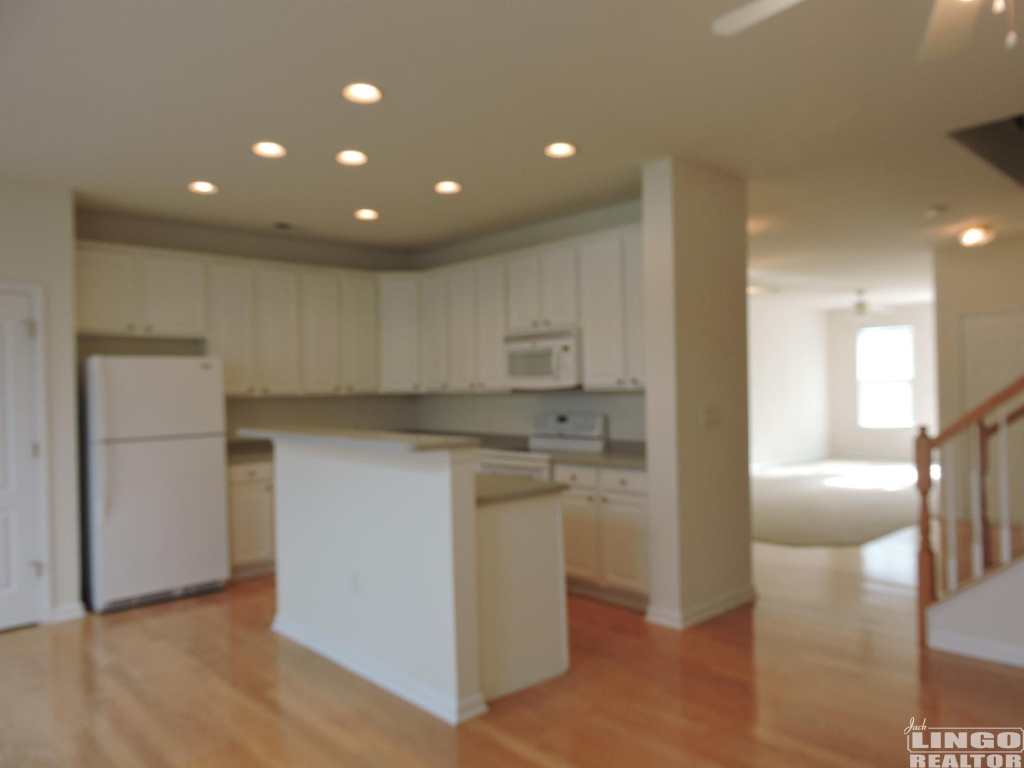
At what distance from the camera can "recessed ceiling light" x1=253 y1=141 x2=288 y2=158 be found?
12.0 feet

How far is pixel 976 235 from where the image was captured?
20.1 feet

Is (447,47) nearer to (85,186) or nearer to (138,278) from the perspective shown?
(85,186)

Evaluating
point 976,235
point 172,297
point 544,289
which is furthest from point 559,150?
point 976,235

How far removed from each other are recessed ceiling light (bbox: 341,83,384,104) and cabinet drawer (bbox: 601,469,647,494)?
2.44m

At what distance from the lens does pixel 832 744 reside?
8.66ft

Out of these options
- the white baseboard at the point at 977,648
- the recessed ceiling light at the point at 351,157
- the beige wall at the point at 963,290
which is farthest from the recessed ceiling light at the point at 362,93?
the beige wall at the point at 963,290

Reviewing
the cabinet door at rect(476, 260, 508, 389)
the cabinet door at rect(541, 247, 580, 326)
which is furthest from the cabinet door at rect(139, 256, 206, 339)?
the cabinet door at rect(541, 247, 580, 326)

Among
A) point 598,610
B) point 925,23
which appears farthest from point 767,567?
point 925,23

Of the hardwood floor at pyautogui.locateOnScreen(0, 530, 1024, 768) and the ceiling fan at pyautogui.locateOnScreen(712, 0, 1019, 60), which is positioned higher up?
the ceiling fan at pyautogui.locateOnScreen(712, 0, 1019, 60)

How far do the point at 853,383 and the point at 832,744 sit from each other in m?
10.7

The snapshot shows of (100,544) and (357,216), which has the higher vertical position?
(357,216)

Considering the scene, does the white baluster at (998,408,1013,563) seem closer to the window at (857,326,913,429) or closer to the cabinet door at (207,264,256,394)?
the cabinet door at (207,264,256,394)

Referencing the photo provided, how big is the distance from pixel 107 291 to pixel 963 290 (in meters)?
7.33

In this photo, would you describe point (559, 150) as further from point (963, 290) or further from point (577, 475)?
point (963, 290)
